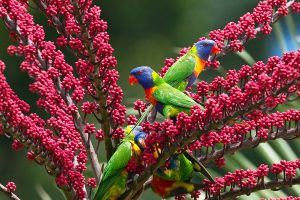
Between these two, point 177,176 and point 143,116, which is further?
point 143,116

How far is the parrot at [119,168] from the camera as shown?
3.66 meters

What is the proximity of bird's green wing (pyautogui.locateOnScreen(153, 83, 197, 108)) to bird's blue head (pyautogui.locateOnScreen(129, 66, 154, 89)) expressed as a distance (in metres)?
0.06

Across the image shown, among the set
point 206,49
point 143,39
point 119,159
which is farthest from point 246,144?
point 143,39

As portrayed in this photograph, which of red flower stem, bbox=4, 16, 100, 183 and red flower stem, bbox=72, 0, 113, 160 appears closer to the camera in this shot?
red flower stem, bbox=72, 0, 113, 160

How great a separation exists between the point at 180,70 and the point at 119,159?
0.69m

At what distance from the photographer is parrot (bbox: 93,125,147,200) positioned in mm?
3664

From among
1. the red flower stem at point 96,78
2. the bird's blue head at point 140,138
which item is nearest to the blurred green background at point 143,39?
the bird's blue head at point 140,138

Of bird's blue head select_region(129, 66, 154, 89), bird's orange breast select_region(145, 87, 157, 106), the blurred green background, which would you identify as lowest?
bird's orange breast select_region(145, 87, 157, 106)

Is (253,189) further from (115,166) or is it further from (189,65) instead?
(189,65)

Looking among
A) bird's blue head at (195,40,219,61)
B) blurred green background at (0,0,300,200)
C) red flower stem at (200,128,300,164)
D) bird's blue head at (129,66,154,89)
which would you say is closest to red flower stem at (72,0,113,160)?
bird's blue head at (129,66,154,89)

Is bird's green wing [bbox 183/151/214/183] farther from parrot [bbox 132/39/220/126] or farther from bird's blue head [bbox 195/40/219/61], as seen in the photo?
bird's blue head [bbox 195/40/219/61]

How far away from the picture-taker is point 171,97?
147 inches

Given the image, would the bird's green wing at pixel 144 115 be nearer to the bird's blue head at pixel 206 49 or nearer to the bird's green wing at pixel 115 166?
the bird's green wing at pixel 115 166

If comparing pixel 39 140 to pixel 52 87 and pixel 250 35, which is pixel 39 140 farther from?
pixel 250 35
